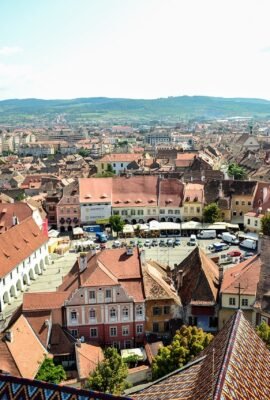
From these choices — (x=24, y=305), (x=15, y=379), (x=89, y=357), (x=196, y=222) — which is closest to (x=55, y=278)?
(x=24, y=305)

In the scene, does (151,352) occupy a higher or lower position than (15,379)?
lower

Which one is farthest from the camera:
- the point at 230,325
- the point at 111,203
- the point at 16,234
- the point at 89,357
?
the point at 111,203

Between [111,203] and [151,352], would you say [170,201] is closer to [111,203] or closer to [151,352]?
Answer: [111,203]

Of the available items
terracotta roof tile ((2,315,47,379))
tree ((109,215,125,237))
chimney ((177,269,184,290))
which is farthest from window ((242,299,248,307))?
tree ((109,215,125,237))

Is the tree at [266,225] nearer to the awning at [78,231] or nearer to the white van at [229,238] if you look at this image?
the white van at [229,238]

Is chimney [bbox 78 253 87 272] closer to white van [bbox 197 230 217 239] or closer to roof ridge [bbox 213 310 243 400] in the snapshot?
roof ridge [bbox 213 310 243 400]

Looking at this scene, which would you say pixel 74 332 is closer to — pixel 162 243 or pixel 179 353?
pixel 179 353
